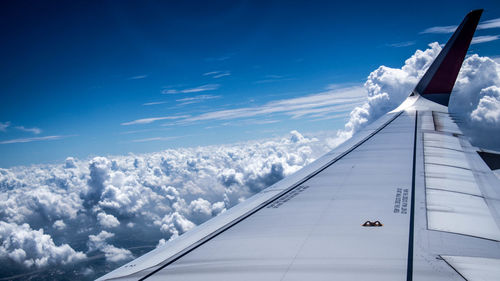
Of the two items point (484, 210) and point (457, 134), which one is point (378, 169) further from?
point (457, 134)

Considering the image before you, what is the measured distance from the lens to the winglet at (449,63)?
9547 millimetres

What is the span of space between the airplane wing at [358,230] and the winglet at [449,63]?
195 inches

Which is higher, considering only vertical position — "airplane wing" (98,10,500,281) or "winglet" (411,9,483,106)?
"winglet" (411,9,483,106)

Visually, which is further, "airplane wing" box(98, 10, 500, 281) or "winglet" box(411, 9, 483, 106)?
"winglet" box(411, 9, 483, 106)

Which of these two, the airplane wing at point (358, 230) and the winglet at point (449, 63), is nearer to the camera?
the airplane wing at point (358, 230)

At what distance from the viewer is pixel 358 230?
322 centimetres

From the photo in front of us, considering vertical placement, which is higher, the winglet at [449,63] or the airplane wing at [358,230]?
the winglet at [449,63]

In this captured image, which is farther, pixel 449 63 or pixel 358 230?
pixel 449 63

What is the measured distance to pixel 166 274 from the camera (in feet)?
8.45

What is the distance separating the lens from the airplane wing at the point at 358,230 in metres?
2.40

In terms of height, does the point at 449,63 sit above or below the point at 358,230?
above

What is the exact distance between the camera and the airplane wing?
2404 millimetres

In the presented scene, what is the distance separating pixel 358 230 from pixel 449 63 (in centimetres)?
979

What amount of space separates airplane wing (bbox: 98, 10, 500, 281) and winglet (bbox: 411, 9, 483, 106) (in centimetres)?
495
